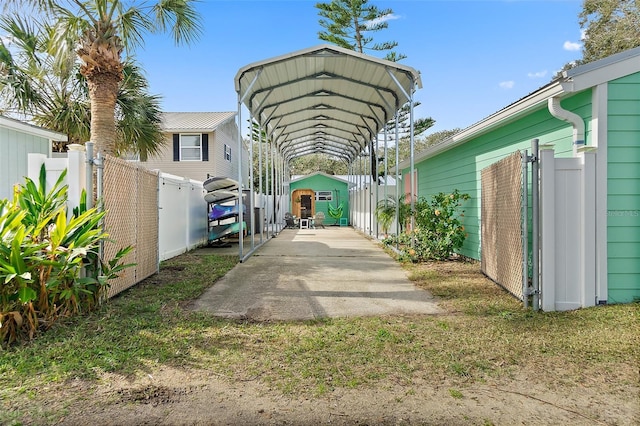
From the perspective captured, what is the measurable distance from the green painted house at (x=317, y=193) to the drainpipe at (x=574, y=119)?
824 inches

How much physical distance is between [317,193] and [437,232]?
17.9m

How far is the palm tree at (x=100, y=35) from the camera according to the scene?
728cm

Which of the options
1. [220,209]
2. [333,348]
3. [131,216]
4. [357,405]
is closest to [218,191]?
[220,209]

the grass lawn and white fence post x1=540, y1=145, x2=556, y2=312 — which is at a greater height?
white fence post x1=540, y1=145, x2=556, y2=312

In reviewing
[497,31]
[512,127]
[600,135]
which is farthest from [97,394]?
[497,31]

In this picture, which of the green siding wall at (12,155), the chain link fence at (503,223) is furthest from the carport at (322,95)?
the green siding wall at (12,155)

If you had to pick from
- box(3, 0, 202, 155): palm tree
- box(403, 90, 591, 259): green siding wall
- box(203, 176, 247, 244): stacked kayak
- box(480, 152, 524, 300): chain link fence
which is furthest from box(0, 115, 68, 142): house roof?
box(403, 90, 591, 259): green siding wall

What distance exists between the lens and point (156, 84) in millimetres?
11469

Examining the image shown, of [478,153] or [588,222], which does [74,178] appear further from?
[478,153]

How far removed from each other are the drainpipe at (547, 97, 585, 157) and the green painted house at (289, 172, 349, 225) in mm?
20923

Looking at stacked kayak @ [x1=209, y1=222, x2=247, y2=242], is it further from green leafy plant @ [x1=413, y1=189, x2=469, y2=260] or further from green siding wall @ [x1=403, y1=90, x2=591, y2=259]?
green siding wall @ [x1=403, y1=90, x2=591, y2=259]

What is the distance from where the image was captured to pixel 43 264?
3711 mm

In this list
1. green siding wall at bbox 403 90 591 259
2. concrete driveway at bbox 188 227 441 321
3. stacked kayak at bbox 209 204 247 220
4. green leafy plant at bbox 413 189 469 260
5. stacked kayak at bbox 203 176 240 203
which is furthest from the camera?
stacked kayak at bbox 203 176 240 203

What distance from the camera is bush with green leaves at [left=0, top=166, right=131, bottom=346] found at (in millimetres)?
3486
